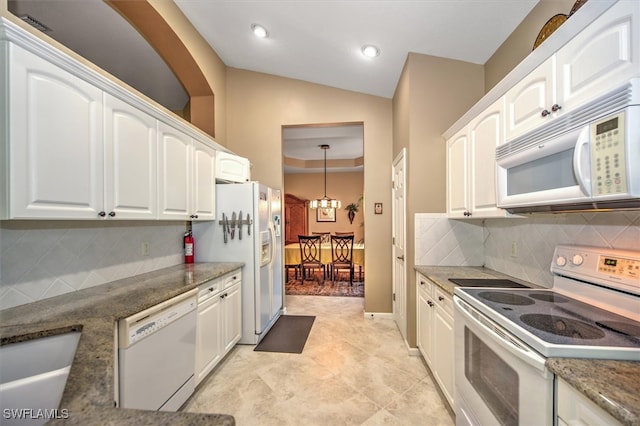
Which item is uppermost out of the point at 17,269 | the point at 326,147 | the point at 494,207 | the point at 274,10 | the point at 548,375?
the point at 274,10

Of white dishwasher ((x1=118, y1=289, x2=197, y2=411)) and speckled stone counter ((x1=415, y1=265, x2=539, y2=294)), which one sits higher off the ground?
speckled stone counter ((x1=415, y1=265, x2=539, y2=294))

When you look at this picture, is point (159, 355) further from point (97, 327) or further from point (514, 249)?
point (514, 249)

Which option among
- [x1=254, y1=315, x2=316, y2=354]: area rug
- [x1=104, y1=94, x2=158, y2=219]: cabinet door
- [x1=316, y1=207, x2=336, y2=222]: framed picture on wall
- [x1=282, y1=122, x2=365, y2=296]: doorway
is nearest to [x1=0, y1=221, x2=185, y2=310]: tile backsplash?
[x1=104, y1=94, x2=158, y2=219]: cabinet door

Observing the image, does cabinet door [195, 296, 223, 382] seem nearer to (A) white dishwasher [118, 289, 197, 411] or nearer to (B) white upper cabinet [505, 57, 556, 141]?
(A) white dishwasher [118, 289, 197, 411]

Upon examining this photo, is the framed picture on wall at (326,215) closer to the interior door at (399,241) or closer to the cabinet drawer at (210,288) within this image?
the interior door at (399,241)

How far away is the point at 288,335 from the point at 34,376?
2.35m

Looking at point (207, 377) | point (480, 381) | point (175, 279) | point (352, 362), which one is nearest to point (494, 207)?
point (480, 381)

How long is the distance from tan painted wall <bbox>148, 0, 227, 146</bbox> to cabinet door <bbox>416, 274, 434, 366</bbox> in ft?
9.80

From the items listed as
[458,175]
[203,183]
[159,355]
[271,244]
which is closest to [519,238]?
[458,175]

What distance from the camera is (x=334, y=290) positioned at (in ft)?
16.0

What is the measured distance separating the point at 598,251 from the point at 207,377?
2.83 metres

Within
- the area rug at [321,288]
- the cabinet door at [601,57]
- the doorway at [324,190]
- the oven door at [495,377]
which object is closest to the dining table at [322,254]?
the area rug at [321,288]

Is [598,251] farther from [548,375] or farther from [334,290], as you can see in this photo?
[334,290]

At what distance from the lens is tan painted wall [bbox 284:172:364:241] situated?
302 inches
